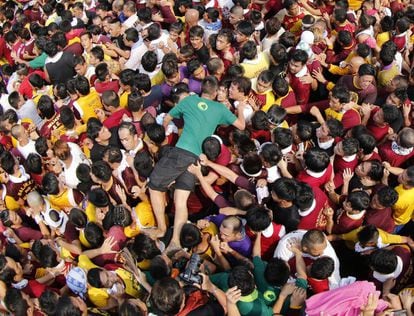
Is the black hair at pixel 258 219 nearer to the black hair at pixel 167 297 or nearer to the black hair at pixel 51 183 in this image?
the black hair at pixel 167 297

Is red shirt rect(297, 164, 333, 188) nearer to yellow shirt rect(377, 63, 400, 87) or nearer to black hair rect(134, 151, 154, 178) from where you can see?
black hair rect(134, 151, 154, 178)

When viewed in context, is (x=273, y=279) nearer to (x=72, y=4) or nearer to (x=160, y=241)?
(x=160, y=241)

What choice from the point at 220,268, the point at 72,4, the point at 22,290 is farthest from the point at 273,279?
the point at 72,4

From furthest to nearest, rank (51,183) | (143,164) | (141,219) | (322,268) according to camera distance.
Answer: (143,164) < (51,183) < (141,219) < (322,268)

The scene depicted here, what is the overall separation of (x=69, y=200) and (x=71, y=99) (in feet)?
5.61

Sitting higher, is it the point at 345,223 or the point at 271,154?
the point at 271,154

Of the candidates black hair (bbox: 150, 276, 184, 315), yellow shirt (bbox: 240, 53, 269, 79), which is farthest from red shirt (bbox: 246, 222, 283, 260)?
yellow shirt (bbox: 240, 53, 269, 79)

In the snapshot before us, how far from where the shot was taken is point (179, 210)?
4.72 metres

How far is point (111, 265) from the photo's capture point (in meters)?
4.08

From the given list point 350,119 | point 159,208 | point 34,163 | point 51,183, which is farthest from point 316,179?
point 34,163

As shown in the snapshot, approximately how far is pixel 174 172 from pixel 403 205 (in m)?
2.27

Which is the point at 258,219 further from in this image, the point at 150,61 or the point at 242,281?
the point at 150,61

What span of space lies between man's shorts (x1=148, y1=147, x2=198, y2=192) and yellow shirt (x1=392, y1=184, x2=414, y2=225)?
2.03m

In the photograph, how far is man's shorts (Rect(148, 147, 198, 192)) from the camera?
4.77 metres
